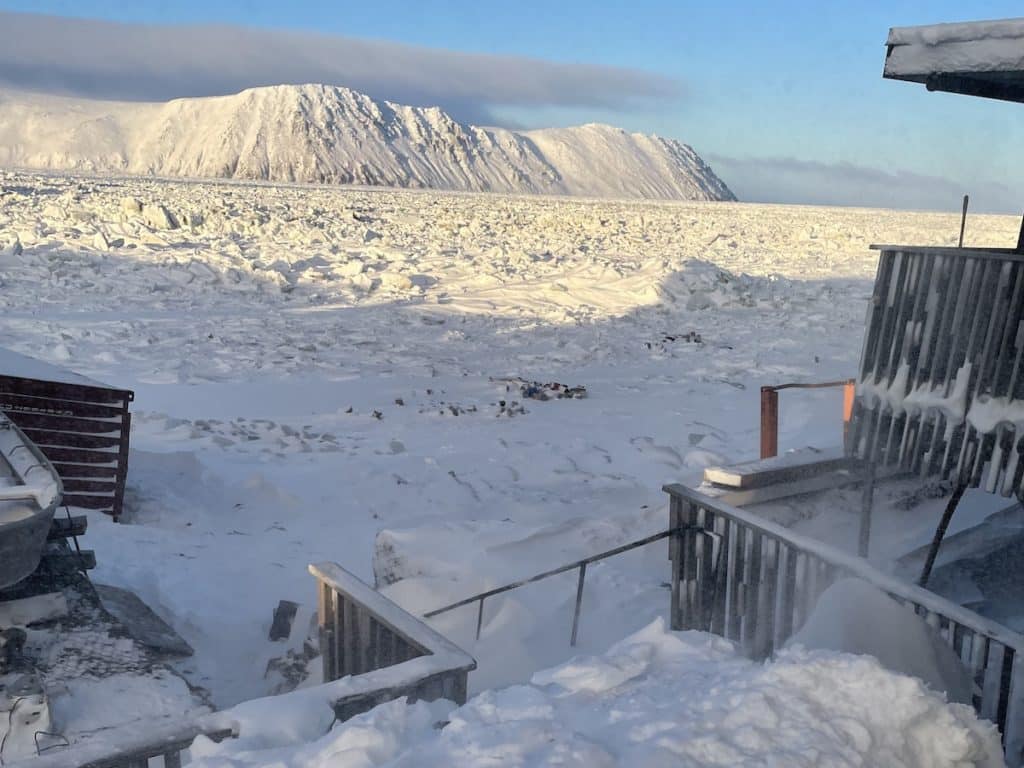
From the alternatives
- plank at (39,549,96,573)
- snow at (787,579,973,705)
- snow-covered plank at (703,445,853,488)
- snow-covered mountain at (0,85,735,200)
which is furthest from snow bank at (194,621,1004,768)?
snow-covered mountain at (0,85,735,200)

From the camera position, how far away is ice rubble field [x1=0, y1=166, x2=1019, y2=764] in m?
7.39

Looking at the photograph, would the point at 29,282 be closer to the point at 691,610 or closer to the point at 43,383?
the point at 43,383

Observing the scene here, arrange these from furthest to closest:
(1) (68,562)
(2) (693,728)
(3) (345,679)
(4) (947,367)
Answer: (1) (68,562), (4) (947,367), (3) (345,679), (2) (693,728)

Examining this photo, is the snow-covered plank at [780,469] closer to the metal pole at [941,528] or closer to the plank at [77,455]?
the metal pole at [941,528]

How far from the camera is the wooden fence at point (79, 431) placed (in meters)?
8.60

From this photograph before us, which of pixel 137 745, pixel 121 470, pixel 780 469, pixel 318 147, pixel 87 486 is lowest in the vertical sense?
pixel 87 486

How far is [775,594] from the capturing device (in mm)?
5090

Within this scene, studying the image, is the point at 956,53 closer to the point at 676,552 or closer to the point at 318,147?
the point at 676,552

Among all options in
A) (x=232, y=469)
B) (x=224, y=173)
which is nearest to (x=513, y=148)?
Answer: (x=224, y=173)

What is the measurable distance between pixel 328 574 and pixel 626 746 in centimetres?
202

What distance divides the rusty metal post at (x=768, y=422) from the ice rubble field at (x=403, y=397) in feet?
3.55

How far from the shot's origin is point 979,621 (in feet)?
13.0

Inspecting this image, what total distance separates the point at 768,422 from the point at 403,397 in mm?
7458

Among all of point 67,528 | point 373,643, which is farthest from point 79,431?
point 373,643
